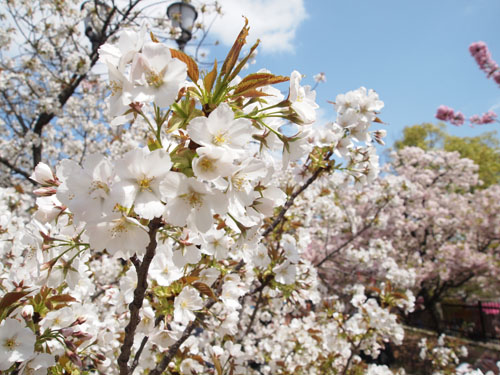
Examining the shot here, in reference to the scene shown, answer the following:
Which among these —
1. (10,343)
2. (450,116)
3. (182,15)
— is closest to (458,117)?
(450,116)

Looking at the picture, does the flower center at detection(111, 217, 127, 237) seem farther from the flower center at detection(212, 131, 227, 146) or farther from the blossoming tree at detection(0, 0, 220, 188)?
the blossoming tree at detection(0, 0, 220, 188)

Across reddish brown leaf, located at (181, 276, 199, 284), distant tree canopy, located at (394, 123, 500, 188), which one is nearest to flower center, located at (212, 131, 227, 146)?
reddish brown leaf, located at (181, 276, 199, 284)

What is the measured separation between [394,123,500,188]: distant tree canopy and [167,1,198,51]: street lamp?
23.9 m

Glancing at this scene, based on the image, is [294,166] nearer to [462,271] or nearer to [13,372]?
[13,372]

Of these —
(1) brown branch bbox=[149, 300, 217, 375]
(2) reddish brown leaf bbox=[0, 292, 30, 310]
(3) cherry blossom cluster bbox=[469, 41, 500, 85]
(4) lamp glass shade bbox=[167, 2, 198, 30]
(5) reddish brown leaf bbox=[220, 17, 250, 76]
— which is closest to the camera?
(5) reddish brown leaf bbox=[220, 17, 250, 76]

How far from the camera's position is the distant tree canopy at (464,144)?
2222 cm

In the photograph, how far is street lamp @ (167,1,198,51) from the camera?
4367 millimetres

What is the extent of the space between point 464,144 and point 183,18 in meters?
26.2

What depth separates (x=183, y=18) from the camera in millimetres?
4516

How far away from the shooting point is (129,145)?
6426 mm

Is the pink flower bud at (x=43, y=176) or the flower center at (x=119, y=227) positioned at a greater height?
the pink flower bud at (x=43, y=176)

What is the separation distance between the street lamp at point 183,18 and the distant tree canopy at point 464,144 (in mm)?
23940

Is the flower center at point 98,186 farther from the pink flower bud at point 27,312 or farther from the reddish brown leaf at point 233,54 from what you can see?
the pink flower bud at point 27,312

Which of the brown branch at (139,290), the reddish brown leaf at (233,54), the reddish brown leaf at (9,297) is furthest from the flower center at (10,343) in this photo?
the reddish brown leaf at (233,54)
